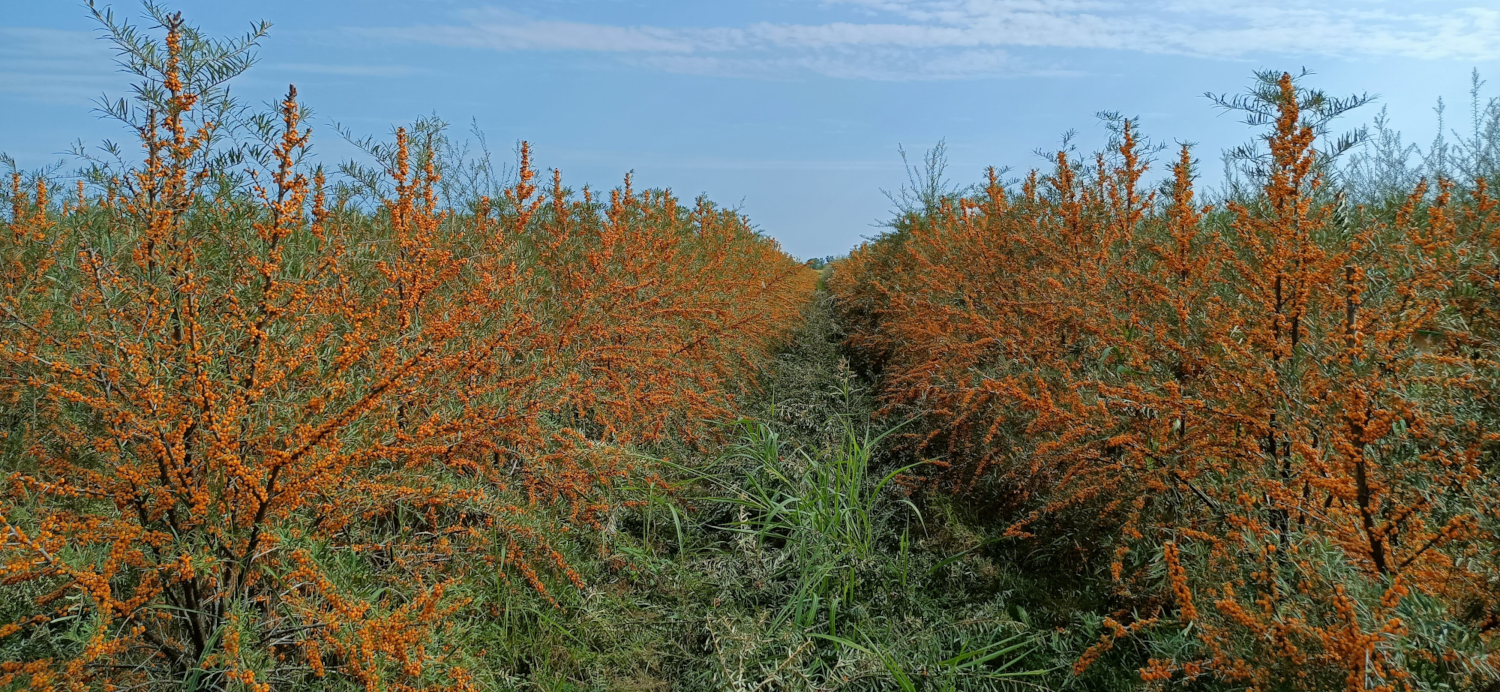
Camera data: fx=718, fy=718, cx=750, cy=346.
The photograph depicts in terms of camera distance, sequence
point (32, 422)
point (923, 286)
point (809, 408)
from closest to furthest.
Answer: point (32, 422), point (809, 408), point (923, 286)

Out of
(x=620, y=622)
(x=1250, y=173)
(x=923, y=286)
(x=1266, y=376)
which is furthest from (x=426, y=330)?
(x=923, y=286)

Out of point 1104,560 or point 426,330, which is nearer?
point 426,330

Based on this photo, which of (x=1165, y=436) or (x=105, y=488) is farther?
(x=1165, y=436)

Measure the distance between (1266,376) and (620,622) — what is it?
229cm

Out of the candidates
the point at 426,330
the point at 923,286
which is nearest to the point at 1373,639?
the point at 426,330

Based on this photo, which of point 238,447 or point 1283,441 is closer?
point 238,447

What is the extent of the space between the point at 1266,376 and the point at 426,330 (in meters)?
2.57

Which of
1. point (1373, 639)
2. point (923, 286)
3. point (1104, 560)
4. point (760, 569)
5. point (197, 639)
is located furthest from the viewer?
point (923, 286)

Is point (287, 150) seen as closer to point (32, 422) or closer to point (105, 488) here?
point (105, 488)

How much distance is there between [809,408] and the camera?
550 centimetres

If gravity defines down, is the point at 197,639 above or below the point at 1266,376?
below

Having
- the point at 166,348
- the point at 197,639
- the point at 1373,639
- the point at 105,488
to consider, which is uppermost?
the point at 166,348

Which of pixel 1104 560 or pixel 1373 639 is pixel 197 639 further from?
pixel 1104 560

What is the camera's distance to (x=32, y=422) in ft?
8.71
